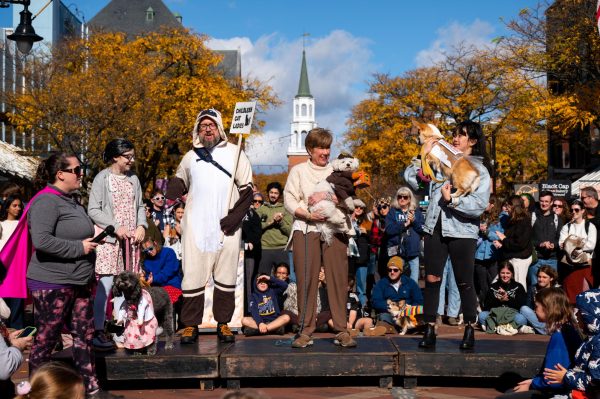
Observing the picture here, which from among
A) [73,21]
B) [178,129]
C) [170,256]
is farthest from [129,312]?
[73,21]

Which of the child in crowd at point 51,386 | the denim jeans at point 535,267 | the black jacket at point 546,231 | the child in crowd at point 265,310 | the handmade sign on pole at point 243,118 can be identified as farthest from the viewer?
the black jacket at point 546,231

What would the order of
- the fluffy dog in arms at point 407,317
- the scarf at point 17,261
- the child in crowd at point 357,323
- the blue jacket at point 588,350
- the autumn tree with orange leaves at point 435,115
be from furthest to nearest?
the autumn tree with orange leaves at point 435,115 → the fluffy dog in arms at point 407,317 → the child in crowd at point 357,323 → the scarf at point 17,261 → the blue jacket at point 588,350

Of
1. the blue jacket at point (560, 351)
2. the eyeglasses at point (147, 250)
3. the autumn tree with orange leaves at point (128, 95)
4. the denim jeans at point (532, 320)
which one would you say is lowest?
the denim jeans at point (532, 320)

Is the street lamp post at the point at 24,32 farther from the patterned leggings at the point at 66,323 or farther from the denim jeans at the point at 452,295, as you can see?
the patterned leggings at the point at 66,323

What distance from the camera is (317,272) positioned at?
300 inches

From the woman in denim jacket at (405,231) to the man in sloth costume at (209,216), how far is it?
215 inches

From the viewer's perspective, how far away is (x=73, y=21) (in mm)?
48250

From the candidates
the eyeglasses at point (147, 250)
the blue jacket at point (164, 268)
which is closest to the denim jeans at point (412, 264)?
the blue jacket at point (164, 268)

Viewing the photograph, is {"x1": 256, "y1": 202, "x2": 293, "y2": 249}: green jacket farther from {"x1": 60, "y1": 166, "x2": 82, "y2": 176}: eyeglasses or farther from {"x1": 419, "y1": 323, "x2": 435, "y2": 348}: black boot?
{"x1": 60, "y1": 166, "x2": 82, "y2": 176}: eyeglasses

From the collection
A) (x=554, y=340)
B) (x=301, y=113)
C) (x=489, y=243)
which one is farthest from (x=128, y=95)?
(x=301, y=113)

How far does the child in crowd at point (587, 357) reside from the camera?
5.20m

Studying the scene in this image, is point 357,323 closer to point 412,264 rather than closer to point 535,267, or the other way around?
point 412,264

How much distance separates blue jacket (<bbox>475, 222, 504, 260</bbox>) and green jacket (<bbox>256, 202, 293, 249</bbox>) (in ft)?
9.35

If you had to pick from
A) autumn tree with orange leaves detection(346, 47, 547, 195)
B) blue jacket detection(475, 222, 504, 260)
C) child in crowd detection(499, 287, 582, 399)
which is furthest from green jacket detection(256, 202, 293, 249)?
autumn tree with orange leaves detection(346, 47, 547, 195)
